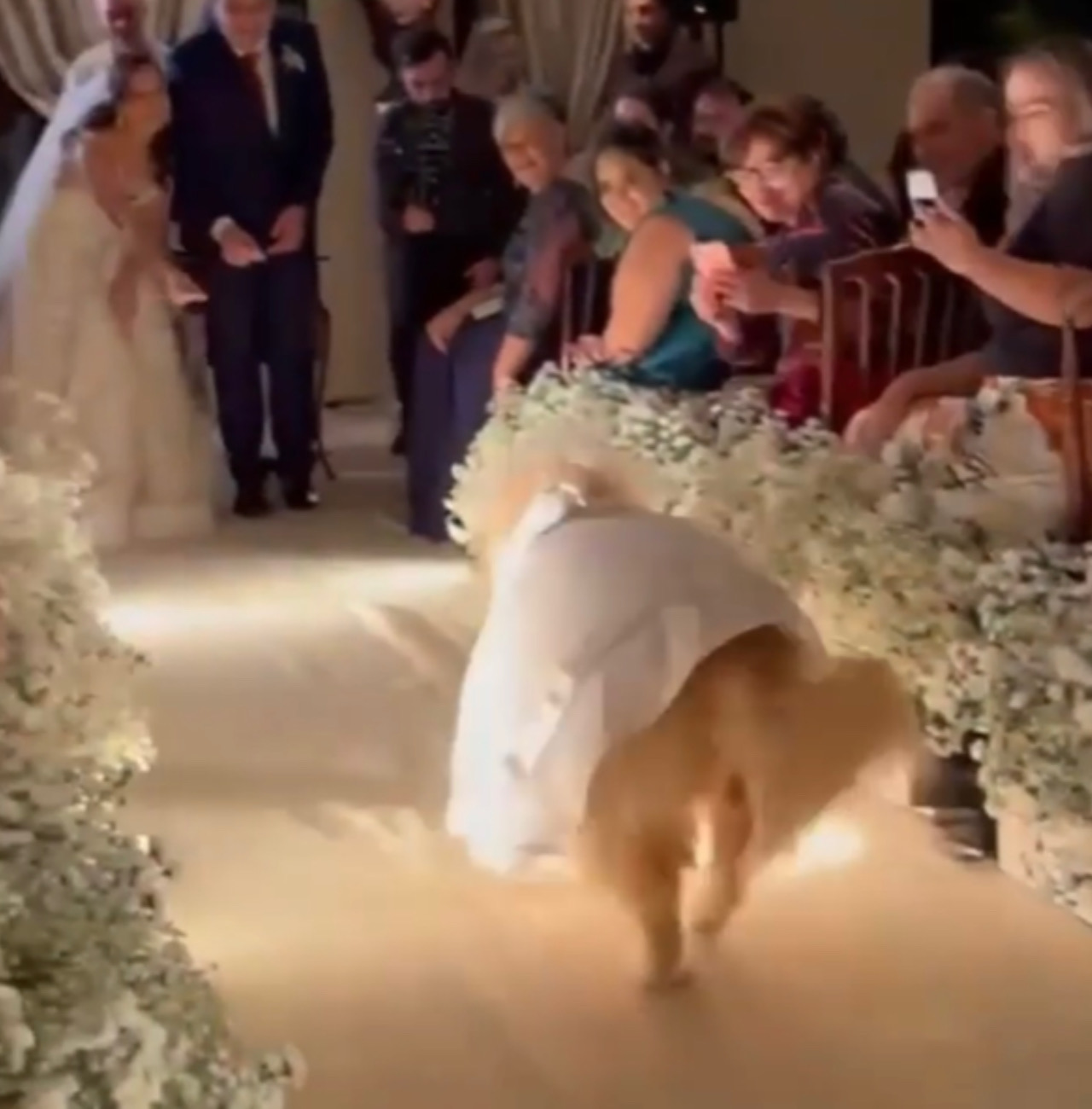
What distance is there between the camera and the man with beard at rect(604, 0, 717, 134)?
17.8 ft

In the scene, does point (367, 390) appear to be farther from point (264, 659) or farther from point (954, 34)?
point (264, 659)

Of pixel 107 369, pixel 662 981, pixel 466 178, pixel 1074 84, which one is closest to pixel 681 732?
pixel 662 981

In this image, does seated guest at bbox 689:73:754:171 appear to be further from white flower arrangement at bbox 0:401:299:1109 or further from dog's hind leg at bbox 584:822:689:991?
white flower arrangement at bbox 0:401:299:1109

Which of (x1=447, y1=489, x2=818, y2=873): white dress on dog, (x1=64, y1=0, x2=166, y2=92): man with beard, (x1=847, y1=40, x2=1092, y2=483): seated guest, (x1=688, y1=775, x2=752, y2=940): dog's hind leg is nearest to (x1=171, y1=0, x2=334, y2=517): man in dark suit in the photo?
(x1=64, y1=0, x2=166, y2=92): man with beard

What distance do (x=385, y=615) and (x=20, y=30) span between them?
8.72 ft

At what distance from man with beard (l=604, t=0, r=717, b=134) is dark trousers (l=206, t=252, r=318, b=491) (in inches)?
38.1

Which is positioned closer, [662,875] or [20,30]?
[662,875]

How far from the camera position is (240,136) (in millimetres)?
5543

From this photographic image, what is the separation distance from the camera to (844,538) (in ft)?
9.86

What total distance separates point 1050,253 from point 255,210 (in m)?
2.99

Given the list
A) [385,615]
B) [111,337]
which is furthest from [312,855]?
[111,337]

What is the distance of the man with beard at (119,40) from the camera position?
5.36 m

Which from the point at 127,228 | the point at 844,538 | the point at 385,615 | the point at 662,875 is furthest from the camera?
the point at 127,228

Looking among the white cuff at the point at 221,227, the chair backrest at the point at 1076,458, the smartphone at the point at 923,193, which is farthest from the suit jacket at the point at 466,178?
the chair backrest at the point at 1076,458
